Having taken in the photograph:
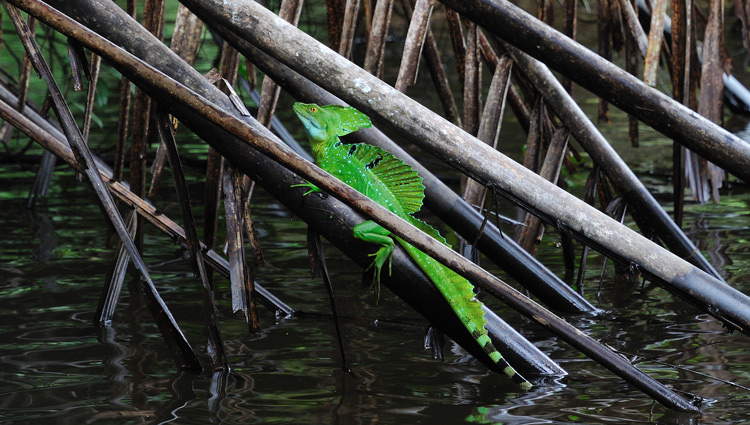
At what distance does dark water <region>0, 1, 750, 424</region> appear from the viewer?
2.58 meters

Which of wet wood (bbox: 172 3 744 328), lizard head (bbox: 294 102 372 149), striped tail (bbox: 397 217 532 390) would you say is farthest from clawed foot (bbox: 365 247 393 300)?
lizard head (bbox: 294 102 372 149)

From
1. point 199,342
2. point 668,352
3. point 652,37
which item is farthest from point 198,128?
point 668,352

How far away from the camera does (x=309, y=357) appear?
3.07 meters

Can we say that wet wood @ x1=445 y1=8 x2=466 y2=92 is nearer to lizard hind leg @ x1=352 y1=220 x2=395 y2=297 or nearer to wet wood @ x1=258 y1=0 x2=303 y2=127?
wet wood @ x1=258 y1=0 x2=303 y2=127

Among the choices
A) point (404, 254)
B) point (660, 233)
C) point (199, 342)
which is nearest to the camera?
point (404, 254)

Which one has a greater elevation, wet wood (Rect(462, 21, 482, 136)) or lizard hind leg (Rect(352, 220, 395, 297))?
wet wood (Rect(462, 21, 482, 136))

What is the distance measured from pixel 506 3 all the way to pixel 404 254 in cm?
84

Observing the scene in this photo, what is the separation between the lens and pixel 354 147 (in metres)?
2.92

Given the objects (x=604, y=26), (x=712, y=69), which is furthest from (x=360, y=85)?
(x=604, y=26)

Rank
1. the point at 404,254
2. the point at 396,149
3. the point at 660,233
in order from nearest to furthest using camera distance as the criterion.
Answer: the point at 404,254
the point at 396,149
the point at 660,233

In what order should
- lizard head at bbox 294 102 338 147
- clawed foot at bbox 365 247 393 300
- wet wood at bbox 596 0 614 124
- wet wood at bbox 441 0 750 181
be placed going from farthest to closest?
wet wood at bbox 596 0 614 124, lizard head at bbox 294 102 338 147, wet wood at bbox 441 0 750 181, clawed foot at bbox 365 247 393 300

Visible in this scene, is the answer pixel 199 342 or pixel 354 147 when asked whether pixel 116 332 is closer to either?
pixel 199 342

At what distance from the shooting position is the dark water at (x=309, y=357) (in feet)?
8.47

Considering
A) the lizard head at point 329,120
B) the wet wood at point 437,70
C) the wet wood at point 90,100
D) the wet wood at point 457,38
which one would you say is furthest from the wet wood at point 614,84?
the wet wood at point 90,100
